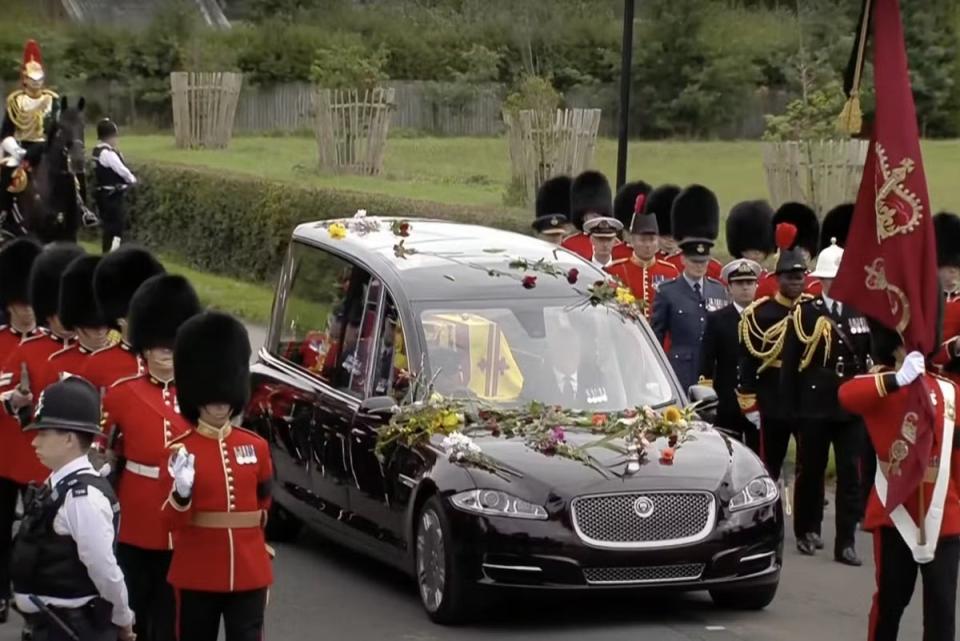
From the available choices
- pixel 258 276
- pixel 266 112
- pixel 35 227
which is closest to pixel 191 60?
pixel 266 112

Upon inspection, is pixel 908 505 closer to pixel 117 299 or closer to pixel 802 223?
pixel 117 299

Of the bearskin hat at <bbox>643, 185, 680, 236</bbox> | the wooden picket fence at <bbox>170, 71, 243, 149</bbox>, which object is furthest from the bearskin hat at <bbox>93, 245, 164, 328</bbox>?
the wooden picket fence at <bbox>170, 71, 243, 149</bbox>

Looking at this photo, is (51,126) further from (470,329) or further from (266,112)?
(266,112)

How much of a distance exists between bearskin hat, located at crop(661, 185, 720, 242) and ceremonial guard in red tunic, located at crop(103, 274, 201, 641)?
7.21 meters

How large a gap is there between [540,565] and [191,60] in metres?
45.5

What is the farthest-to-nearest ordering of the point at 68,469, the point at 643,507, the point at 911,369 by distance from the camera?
1. the point at 643,507
2. the point at 911,369
3. the point at 68,469

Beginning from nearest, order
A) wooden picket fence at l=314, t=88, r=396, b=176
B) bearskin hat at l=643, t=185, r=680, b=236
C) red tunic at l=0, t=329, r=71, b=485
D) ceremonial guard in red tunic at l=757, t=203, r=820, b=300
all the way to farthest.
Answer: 1. red tunic at l=0, t=329, r=71, b=485
2. ceremonial guard in red tunic at l=757, t=203, r=820, b=300
3. bearskin hat at l=643, t=185, r=680, b=236
4. wooden picket fence at l=314, t=88, r=396, b=176

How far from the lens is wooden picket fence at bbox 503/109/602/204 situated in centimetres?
2902

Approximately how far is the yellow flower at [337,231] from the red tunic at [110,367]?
3.19 meters

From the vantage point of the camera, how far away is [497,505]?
10.0m

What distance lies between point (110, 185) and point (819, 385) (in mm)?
17593

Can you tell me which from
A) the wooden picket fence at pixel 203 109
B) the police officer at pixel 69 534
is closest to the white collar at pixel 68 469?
the police officer at pixel 69 534

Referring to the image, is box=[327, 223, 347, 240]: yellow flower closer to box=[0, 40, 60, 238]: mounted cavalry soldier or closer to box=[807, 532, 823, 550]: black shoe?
box=[807, 532, 823, 550]: black shoe

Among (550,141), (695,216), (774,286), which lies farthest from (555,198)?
(550,141)
